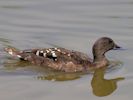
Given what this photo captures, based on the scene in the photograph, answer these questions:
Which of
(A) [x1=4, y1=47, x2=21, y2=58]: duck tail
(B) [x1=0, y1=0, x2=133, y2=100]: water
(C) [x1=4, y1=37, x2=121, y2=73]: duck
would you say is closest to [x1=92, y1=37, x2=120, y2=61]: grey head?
(C) [x1=4, y1=37, x2=121, y2=73]: duck

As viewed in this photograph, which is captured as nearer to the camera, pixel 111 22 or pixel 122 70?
pixel 122 70

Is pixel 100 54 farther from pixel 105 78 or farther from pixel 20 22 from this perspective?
pixel 20 22

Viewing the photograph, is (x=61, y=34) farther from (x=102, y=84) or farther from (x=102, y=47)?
(x=102, y=84)

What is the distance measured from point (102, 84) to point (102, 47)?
1293mm

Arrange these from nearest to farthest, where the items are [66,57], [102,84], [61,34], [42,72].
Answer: [102,84], [42,72], [66,57], [61,34]

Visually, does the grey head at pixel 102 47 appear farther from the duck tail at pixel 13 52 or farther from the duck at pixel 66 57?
the duck tail at pixel 13 52

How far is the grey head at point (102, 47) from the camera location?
1323 cm

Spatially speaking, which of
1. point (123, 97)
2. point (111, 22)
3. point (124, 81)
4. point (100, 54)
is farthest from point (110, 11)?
point (123, 97)

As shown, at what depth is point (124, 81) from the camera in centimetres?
1213

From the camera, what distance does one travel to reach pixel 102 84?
40.4 ft

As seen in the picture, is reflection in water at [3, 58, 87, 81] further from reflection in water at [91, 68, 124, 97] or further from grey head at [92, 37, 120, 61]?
grey head at [92, 37, 120, 61]

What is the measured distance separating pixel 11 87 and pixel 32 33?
12.5 ft

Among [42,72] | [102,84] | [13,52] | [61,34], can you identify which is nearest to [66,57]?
[42,72]

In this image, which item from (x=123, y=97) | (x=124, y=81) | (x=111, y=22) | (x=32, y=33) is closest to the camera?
(x=123, y=97)
